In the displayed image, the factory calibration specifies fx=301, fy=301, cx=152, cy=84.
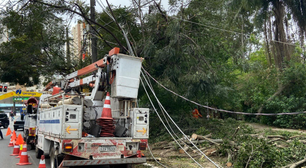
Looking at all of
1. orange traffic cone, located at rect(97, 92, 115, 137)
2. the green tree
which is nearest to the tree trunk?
the green tree

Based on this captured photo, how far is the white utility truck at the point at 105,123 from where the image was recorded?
286 inches

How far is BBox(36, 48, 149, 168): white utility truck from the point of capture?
23.8ft

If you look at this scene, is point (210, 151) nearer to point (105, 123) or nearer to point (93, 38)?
point (105, 123)

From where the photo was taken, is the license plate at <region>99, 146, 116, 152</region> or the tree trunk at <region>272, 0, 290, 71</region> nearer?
the license plate at <region>99, 146, 116, 152</region>

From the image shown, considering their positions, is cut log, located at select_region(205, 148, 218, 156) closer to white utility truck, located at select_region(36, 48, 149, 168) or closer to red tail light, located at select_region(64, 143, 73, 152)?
white utility truck, located at select_region(36, 48, 149, 168)

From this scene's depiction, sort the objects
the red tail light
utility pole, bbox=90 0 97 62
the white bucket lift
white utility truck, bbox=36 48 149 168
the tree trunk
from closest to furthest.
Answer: the red tail light
white utility truck, bbox=36 48 149 168
the white bucket lift
utility pole, bbox=90 0 97 62
the tree trunk

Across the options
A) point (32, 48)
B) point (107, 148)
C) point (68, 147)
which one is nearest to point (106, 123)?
point (107, 148)

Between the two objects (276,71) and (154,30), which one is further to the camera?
(276,71)

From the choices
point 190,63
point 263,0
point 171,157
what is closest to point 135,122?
point 171,157

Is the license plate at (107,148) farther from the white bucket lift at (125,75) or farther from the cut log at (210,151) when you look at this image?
the cut log at (210,151)

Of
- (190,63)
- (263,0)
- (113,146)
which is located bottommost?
(113,146)

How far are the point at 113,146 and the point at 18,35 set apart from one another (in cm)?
1334

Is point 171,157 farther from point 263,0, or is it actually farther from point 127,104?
point 263,0

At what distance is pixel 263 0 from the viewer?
19.3 metres
